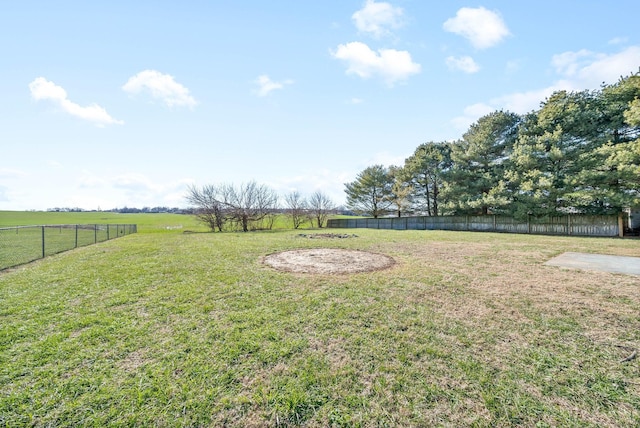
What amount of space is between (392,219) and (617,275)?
19404 mm

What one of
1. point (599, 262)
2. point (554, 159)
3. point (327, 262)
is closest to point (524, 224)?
point (554, 159)

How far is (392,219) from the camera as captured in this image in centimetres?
2412

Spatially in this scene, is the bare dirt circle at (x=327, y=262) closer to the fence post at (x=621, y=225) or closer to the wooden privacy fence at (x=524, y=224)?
the wooden privacy fence at (x=524, y=224)

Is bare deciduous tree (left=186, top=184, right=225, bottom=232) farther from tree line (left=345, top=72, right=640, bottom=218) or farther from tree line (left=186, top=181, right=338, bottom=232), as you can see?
tree line (left=345, top=72, right=640, bottom=218)

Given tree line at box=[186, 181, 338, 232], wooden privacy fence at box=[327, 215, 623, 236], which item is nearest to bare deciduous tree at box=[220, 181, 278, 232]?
tree line at box=[186, 181, 338, 232]

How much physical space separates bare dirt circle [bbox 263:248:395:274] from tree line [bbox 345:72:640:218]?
13424 mm

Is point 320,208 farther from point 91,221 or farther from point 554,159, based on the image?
point 91,221

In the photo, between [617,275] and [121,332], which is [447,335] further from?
[617,275]

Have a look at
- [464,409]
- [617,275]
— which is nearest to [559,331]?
[464,409]

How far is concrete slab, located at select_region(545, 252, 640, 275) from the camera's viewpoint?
525 cm

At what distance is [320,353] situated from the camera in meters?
2.30

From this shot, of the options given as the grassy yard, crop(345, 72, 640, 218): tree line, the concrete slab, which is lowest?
the grassy yard

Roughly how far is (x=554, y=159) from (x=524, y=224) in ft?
13.7

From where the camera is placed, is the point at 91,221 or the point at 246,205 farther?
the point at 91,221
